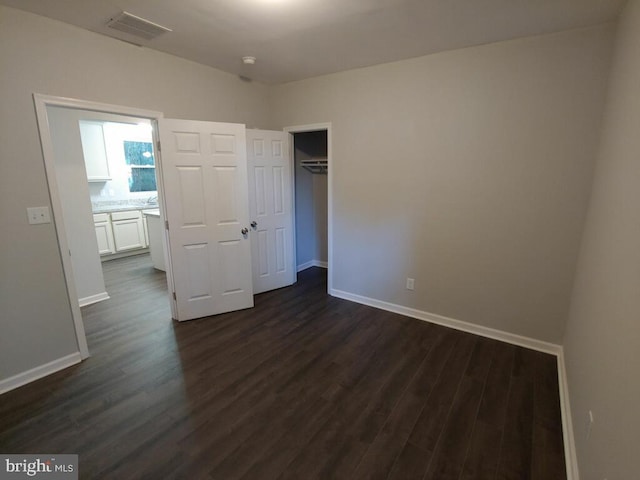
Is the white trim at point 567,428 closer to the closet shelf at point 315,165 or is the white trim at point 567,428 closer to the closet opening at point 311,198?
the closet opening at point 311,198

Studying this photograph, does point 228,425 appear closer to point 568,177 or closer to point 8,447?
point 8,447

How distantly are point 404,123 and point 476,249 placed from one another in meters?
1.43

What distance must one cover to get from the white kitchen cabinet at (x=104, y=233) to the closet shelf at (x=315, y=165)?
372cm

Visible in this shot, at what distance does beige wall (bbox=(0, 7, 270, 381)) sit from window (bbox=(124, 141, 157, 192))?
3.93m

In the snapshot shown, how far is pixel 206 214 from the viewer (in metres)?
3.22

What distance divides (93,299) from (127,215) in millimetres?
2439

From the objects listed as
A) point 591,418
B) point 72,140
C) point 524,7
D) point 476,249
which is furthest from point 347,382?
point 72,140

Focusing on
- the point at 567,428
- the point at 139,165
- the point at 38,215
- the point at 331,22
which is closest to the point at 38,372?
the point at 38,215

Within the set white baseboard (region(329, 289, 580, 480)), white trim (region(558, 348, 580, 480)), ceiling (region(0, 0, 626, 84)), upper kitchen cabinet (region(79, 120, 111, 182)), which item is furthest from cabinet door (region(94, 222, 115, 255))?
white trim (region(558, 348, 580, 480))

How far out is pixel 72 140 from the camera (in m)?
3.43

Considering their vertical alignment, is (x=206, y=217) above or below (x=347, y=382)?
above

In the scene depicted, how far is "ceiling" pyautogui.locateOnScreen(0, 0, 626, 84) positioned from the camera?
6.56 feet

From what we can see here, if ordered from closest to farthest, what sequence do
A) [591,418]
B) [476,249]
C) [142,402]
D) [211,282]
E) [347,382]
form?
[591,418], [142,402], [347,382], [476,249], [211,282]

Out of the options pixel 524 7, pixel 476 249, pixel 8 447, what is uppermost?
pixel 524 7
